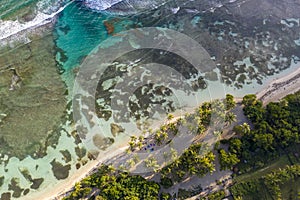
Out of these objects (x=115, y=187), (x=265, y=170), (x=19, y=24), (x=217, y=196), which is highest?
(x=19, y=24)

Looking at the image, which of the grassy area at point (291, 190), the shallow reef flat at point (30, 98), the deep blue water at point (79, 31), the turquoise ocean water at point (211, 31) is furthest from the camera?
the turquoise ocean water at point (211, 31)

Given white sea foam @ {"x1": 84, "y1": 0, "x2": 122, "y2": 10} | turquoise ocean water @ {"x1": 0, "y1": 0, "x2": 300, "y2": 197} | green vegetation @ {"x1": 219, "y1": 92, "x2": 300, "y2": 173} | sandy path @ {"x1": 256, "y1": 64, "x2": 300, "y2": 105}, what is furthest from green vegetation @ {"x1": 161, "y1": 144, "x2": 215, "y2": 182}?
white sea foam @ {"x1": 84, "y1": 0, "x2": 122, "y2": 10}

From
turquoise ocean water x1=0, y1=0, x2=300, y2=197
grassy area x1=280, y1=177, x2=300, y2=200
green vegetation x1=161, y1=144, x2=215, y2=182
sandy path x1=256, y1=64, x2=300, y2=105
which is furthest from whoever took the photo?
turquoise ocean water x1=0, y1=0, x2=300, y2=197

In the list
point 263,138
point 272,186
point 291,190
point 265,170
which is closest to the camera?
point 272,186

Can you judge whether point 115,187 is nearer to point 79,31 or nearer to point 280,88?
point 79,31

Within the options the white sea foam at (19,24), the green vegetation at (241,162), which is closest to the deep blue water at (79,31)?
the white sea foam at (19,24)

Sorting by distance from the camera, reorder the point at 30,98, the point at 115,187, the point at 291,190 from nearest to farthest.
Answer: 1. the point at 115,187
2. the point at 291,190
3. the point at 30,98

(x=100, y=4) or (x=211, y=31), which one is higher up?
(x=100, y=4)

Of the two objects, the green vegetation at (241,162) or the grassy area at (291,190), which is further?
the grassy area at (291,190)

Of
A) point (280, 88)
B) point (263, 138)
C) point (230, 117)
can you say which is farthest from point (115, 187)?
point (280, 88)

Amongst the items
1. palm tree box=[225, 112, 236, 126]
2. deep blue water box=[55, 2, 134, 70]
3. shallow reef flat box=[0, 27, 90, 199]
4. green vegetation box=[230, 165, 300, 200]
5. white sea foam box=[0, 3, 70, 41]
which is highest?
white sea foam box=[0, 3, 70, 41]

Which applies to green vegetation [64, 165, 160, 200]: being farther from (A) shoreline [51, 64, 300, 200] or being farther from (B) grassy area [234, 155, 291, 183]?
(A) shoreline [51, 64, 300, 200]

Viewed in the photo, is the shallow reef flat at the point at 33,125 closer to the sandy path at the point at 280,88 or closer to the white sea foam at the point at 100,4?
the white sea foam at the point at 100,4

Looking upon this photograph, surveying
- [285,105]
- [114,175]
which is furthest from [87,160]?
[285,105]
